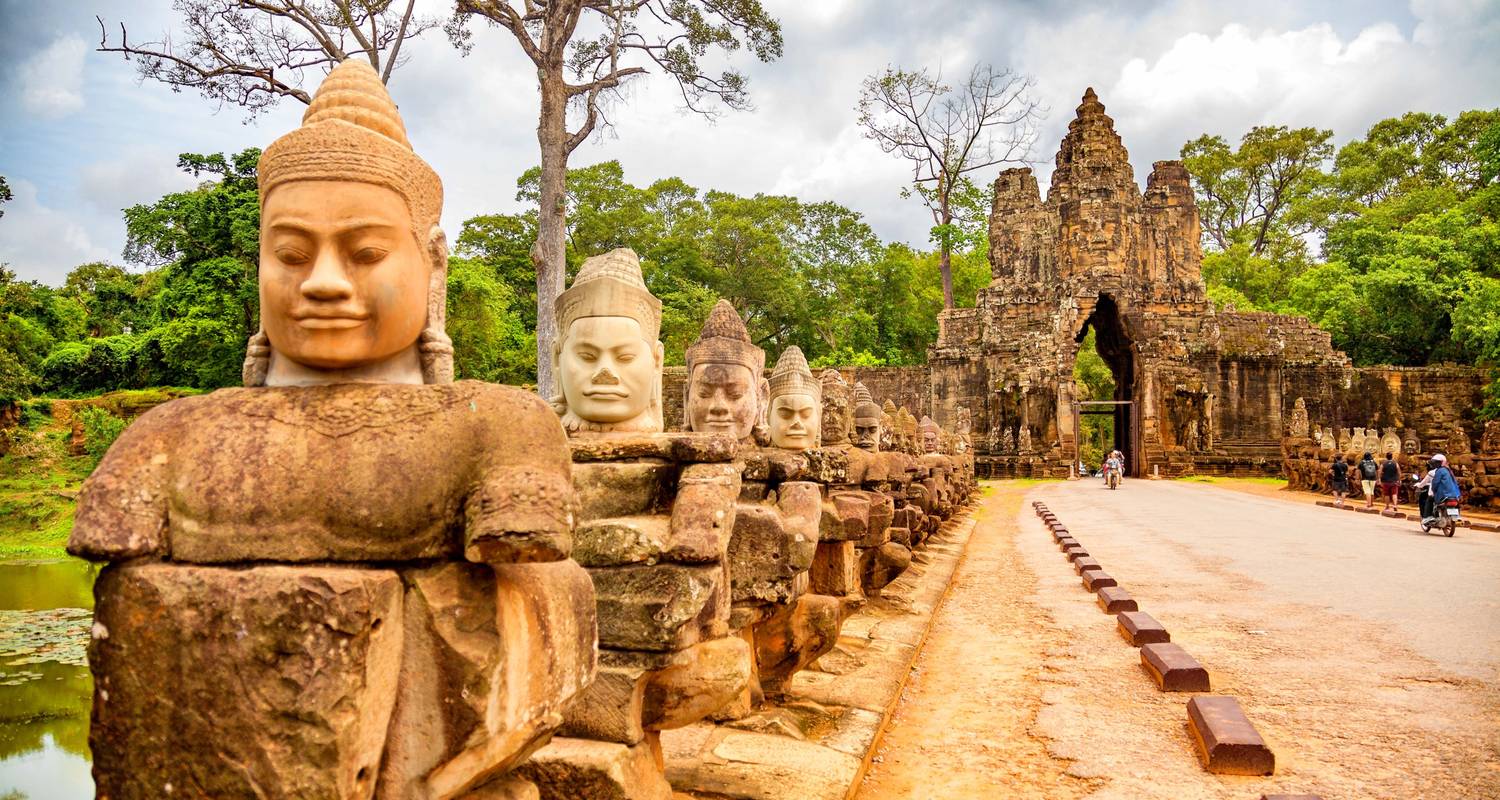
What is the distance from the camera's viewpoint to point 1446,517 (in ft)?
42.9

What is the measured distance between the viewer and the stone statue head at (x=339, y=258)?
1929 millimetres

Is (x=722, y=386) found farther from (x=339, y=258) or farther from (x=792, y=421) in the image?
(x=339, y=258)

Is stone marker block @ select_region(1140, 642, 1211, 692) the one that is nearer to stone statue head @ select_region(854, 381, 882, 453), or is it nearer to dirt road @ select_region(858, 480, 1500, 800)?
dirt road @ select_region(858, 480, 1500, 800)

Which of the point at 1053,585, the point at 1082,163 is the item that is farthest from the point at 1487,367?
the point at 1053,585

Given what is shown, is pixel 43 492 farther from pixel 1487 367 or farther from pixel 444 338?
pixel 1487 367

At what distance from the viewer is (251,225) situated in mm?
21391

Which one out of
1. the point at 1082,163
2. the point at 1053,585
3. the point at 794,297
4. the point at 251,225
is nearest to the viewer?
the point at 1053,585

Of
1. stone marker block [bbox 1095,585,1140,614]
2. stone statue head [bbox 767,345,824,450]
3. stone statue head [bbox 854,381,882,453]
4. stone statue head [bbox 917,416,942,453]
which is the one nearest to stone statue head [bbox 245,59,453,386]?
stone statue head [bbox 767,345,824,450]

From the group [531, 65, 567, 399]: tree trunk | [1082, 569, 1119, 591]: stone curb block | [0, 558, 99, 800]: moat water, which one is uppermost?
[531, 65, 567, 399]: tree trunk

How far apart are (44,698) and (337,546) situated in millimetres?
7189

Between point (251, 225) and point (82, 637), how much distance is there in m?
14.9

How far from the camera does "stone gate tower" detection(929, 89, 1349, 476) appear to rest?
3175cm

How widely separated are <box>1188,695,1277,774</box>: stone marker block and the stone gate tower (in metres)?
28.3

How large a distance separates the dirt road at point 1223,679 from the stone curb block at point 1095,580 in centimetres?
21
